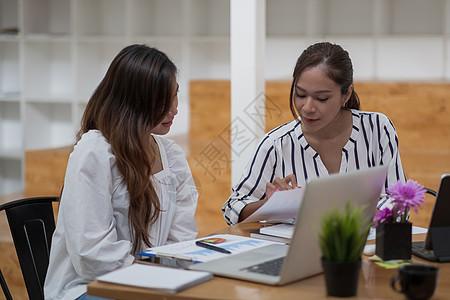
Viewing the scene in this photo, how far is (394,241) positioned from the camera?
1.52 meters

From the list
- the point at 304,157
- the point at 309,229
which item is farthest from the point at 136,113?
the point at 309,229

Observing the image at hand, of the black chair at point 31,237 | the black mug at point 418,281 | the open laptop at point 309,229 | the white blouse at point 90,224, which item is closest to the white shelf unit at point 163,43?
the black chair at point 31,237

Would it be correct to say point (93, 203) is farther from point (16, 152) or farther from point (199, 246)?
point (16, 152)

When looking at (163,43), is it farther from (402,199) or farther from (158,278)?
(158,278)

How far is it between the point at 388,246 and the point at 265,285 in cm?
37

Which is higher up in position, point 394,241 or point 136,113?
point 136,113

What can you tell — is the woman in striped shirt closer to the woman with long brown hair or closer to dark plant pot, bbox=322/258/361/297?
the woman with long brown hair

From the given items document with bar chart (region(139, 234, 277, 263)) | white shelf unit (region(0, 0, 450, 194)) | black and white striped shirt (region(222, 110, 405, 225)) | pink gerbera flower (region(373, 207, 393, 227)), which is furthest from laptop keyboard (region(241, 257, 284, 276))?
white shelf unit (region(0, 0, 450, 194))

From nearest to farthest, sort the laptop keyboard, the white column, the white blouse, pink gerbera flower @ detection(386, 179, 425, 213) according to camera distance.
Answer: the laptop keyboard
pink gerbera flower @ detection(386, 179, 425, 213)
the white blouse
the white column

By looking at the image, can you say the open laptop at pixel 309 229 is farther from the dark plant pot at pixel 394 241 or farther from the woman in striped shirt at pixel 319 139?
the woman in striped shirt at pixel 319 139

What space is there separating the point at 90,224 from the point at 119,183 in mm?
167

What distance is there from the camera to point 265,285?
1303 mm

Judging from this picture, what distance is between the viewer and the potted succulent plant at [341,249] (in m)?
1.19

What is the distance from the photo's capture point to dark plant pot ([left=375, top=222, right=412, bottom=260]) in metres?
1.51
